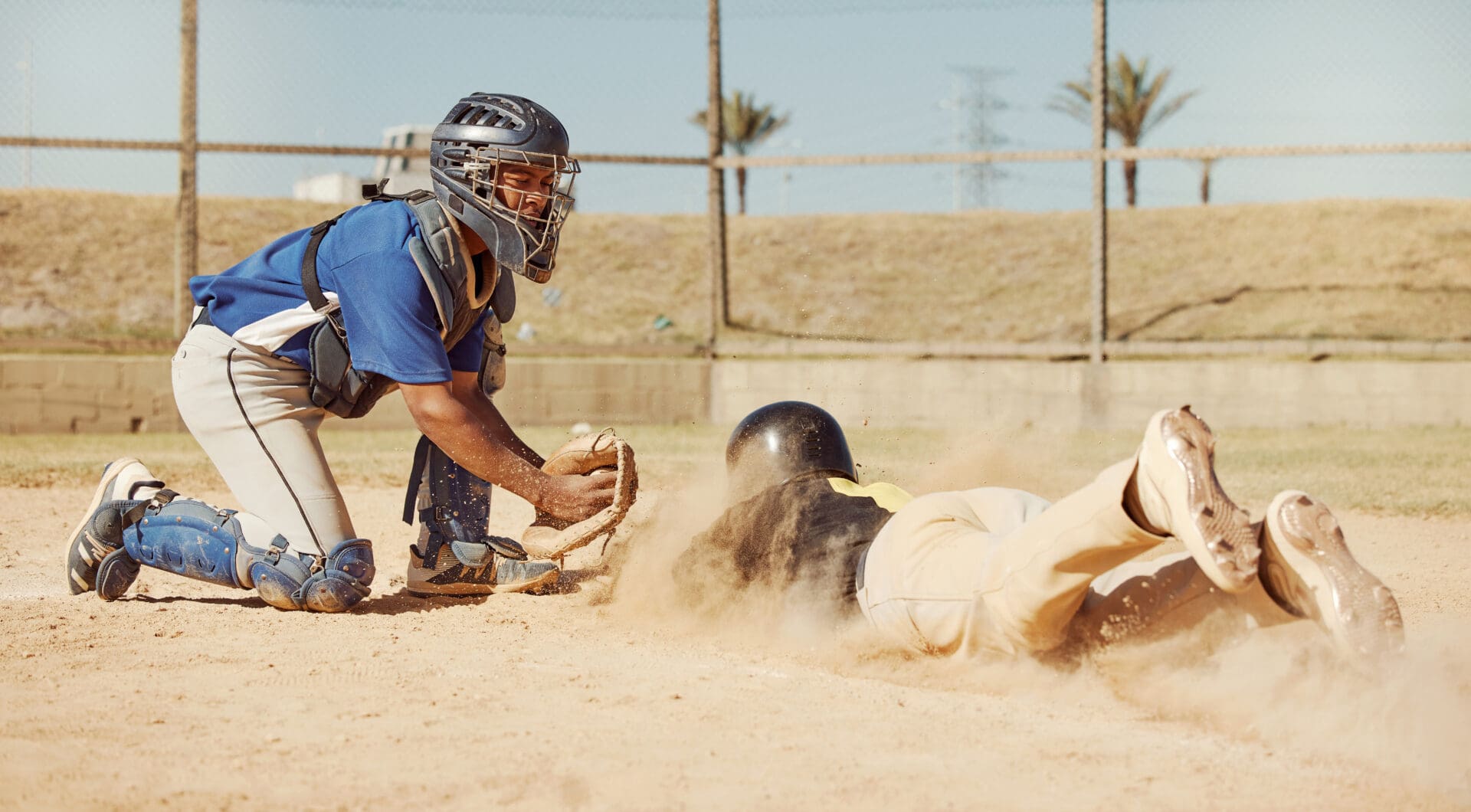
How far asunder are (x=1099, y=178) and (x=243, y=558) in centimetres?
868

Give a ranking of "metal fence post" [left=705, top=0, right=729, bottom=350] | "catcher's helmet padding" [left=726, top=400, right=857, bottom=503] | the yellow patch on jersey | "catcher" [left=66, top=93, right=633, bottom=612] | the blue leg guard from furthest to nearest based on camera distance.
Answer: "metal fence post" [left=705, top=0, right=729, bottom=350], the blue leg guard, "catcher" [left=66, top=93, right=633, bottom=612], "catcher's helmet padding" [left=726, top=400, right=857, bottom=503], the yellow patch on jersey

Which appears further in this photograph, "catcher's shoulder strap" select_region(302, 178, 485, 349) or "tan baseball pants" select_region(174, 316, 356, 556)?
"tan baseball pants" select_region(174, 316, 356, 556)

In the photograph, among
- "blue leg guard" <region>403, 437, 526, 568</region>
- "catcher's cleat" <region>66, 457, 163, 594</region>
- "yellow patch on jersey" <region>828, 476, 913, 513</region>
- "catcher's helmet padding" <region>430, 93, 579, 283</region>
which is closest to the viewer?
"yellow patch on jersey" <region>828, 476, 913, 513</region>

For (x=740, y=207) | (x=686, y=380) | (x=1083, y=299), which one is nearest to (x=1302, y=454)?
(x=686, y=380)

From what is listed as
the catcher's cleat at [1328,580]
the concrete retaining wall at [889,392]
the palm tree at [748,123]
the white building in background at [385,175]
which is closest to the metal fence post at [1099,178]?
the concrete retaining wall at [889,392]

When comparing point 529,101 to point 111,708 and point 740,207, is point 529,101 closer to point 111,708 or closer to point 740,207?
point 111,708

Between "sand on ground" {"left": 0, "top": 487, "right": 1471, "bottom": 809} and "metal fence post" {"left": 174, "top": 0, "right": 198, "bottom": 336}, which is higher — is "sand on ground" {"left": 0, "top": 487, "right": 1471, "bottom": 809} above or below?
below

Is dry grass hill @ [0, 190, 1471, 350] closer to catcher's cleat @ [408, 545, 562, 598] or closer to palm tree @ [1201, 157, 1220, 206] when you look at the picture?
palm tree @ [1201, 157, 1220, 206]

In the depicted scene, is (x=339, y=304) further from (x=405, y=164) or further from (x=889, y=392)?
(x=405, y=164)

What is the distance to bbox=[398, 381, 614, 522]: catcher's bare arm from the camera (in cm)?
389

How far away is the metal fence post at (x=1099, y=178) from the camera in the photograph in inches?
434

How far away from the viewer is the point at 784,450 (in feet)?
12.6

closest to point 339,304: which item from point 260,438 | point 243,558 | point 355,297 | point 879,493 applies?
point 355,297

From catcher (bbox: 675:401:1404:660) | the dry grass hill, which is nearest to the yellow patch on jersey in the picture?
catcher (bbox: 675:401:1404:660)
